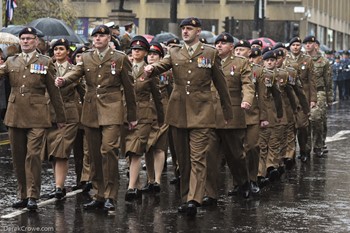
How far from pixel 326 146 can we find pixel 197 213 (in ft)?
31.8

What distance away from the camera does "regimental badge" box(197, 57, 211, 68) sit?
1189 centimetres

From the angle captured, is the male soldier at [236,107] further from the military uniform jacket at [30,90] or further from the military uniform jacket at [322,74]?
the military uniform jacket at [322,74]

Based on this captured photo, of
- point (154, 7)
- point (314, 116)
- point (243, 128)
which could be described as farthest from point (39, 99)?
point (154, 7)

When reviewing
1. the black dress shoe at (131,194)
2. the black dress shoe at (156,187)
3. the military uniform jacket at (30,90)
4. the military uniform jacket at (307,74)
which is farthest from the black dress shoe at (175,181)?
the military uniform jacket at (307,74)

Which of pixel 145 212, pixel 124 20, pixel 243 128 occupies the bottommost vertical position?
pixel 145 212

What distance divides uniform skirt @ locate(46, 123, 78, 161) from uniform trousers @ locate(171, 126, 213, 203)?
165 centimetres

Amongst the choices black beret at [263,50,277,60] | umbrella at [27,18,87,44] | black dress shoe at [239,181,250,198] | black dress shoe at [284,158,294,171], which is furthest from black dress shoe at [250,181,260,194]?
umbrella at [27,18,87,44]

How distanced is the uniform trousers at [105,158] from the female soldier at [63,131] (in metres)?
0.90

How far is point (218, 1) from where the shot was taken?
239 ft

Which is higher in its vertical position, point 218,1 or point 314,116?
point 218,1

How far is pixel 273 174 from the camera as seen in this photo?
51.0ft

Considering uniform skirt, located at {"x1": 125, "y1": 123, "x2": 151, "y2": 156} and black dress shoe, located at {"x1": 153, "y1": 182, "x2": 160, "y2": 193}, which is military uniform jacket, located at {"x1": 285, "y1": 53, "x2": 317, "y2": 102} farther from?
uniform skirt, located at {"x1": 125, "y1": 123, "x2": 151, "y2": 156}

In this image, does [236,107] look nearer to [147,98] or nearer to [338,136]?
[147,98]

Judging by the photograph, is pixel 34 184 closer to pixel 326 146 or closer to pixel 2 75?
pixel 2 75
